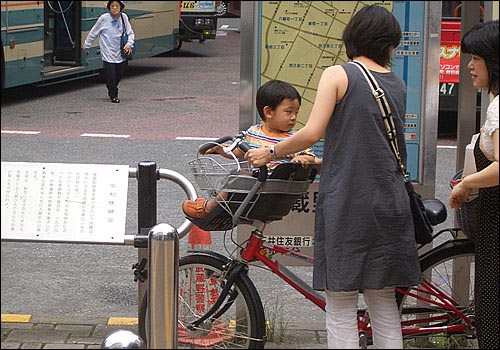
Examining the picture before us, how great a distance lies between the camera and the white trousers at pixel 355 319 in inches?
144

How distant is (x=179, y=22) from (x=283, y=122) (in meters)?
11.5

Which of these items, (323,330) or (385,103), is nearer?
(385,103)

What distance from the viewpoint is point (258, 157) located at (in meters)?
3.79

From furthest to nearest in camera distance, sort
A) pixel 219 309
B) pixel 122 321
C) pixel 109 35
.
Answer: pixel 109 35 → pixel 122 321 → pixel 219 309

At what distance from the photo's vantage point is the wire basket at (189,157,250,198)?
13.5 feet

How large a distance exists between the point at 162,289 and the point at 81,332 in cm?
240

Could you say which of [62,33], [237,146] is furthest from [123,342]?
[62,33]

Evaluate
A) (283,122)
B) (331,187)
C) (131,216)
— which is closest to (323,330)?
(283,122)

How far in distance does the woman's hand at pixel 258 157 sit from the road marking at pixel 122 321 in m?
1.83

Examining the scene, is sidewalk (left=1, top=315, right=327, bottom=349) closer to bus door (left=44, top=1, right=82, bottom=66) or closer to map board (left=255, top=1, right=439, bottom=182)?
map board (left=255, top=1, right=439, bottom=182)

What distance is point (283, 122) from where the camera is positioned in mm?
4207

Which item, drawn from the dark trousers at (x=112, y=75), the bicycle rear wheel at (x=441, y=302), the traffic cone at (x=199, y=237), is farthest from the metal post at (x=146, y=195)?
the dark trousers at (x=112, y=75)

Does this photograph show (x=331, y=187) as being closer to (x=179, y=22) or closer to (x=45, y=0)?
(x=45, y=0)

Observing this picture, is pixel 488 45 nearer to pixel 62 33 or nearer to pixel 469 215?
pixel 469 215
